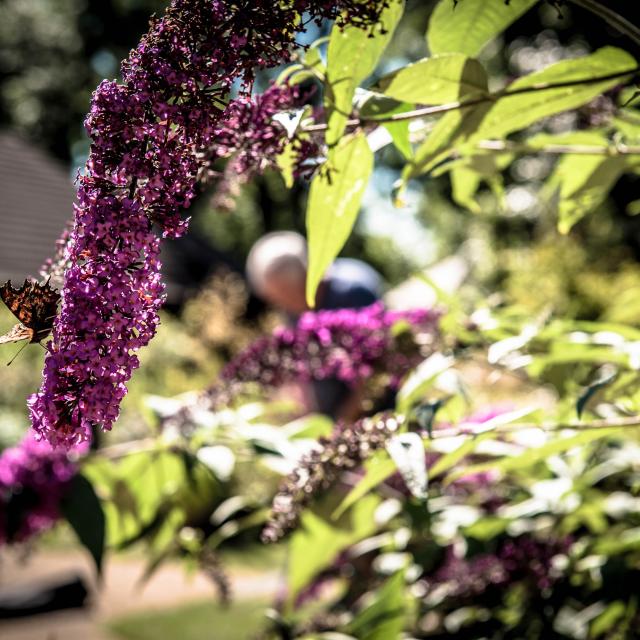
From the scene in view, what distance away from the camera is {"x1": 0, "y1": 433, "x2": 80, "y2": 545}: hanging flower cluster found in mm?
1465

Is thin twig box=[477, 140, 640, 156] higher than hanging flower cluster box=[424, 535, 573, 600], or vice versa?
thin twig box=[477, 140, 640, 156]

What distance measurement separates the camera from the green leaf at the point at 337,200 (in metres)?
0.85

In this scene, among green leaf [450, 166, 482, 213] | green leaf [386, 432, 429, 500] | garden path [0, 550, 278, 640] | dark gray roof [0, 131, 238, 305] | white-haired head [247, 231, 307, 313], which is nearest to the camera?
green leaf [386, 432, 429, 500]

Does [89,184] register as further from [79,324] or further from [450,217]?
[450,217]

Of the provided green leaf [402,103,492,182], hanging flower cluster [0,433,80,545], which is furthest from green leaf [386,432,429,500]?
hanging flower cluster [0,433,80,545]

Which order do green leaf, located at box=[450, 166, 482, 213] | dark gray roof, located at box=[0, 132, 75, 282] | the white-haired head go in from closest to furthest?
1. green leaf, located at box=[450, 166, 482, 213]
2. the white-haired head
3. dark gray roof, located at box=[0, 132, 75, 282]

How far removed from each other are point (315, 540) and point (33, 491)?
0.54 meters

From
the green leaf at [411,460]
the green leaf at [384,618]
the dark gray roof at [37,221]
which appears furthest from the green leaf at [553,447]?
the dark gray roof at [37,221]

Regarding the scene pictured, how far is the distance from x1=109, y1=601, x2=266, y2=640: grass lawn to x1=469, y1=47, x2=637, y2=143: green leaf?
4375mm

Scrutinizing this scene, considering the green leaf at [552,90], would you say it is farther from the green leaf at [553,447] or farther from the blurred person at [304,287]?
the blurred person at [304,287]

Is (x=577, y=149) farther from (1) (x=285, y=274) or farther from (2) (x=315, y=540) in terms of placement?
(1) (x=285, y=274)

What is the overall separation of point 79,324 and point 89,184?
0.39 feet

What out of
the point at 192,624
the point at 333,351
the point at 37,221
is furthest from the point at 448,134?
the point at 37,221

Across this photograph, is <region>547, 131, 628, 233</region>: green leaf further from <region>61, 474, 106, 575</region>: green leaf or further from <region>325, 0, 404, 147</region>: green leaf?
<region>61, 474, 106, 575</region>: green leaf
